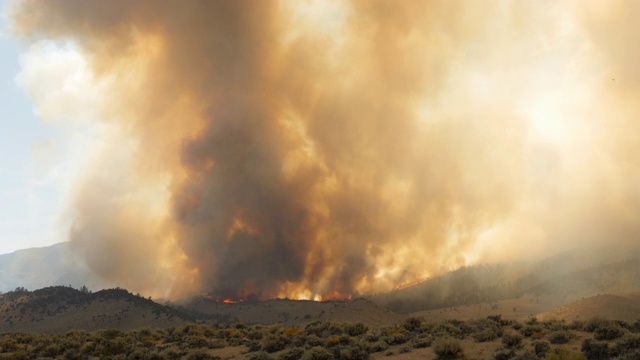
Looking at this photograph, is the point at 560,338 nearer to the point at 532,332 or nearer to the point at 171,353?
the point at 532,332

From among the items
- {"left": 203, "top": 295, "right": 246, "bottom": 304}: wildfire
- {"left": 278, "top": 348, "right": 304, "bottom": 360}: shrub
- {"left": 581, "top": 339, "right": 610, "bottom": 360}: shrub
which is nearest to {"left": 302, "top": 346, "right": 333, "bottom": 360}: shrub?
{"left": 278, "top": 348, "right": 304, "bottom": 360}: shrub

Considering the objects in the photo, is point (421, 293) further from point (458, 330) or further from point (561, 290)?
point (458, 330)

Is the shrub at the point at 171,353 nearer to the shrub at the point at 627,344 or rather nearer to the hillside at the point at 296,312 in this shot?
the shrub at the point at 627,344

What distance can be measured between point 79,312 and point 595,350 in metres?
79.7

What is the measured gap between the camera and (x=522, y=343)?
76.7 ft

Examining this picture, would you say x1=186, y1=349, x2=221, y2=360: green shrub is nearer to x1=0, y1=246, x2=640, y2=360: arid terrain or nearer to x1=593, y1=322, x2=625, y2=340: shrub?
x1=0, y1=246, x2=640, y2=360: arid terrain

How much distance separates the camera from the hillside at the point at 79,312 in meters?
68.4

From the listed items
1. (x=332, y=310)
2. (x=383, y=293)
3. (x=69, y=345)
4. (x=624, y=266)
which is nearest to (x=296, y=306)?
(x=332, y=310)

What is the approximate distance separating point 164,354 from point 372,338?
13887 millimetres

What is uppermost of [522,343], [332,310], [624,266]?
[624,266]

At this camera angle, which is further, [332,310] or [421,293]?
[421,293]

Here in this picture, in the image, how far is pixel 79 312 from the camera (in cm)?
7588

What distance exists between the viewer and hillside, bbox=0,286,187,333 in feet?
225

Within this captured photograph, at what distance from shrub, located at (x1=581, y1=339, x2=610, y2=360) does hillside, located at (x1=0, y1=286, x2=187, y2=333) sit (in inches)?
2346
